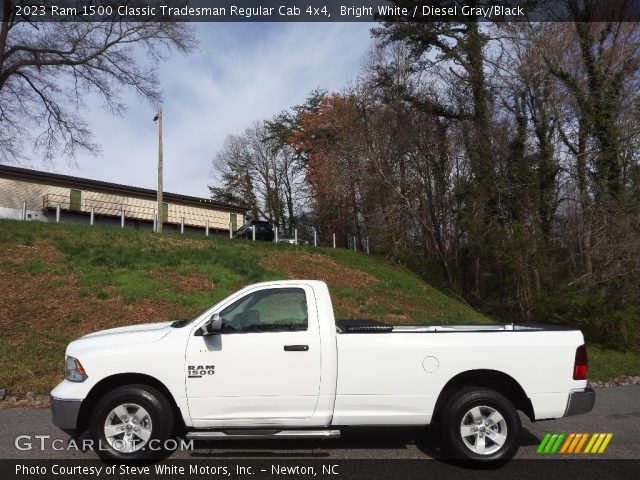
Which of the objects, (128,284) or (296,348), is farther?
(128,284)

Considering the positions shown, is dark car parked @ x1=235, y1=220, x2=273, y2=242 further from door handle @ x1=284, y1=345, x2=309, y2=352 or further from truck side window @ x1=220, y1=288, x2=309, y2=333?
door handle @ x1=284, y1=345, x2=309, y2=352

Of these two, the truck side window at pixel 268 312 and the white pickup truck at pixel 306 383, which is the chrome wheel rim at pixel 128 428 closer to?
the white pickup truck at pixel 306 383

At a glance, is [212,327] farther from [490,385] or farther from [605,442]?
[605,442]

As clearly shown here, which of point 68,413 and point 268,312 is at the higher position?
point 268,312

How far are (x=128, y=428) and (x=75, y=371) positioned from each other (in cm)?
76

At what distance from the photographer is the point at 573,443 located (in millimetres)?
5840

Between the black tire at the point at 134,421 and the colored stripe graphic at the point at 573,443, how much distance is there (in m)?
3.94

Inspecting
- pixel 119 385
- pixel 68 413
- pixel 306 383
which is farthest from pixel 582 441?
pixel 68 413

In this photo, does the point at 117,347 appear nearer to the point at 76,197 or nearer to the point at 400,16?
the point at 400,16

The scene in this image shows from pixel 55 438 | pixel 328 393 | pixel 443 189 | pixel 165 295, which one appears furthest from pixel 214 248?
pixel 328 393

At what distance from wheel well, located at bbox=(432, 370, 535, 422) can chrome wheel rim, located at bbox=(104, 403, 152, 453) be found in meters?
2.86

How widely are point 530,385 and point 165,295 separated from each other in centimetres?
1027

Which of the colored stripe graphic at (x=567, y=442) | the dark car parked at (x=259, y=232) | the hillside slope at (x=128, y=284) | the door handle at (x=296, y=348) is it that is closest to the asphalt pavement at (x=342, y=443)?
the colored stripe graphic at (x=567, y=442)


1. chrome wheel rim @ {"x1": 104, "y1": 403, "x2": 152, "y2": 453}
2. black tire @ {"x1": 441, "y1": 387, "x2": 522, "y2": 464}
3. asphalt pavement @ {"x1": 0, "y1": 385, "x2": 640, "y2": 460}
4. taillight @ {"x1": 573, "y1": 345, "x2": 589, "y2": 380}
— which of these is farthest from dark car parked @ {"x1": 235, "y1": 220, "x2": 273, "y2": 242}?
taillight @ {"x1": 573, "y1": 345, "x2": 589, "y2": 380}
